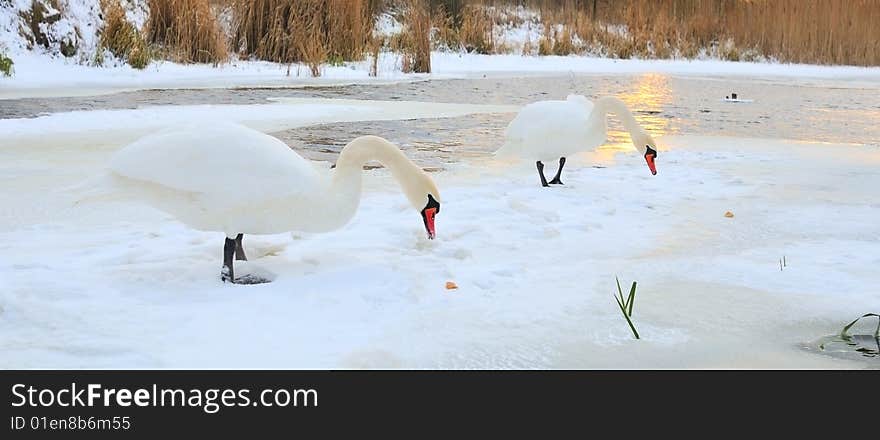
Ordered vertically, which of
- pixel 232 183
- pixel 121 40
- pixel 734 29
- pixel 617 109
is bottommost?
pixel 232 183

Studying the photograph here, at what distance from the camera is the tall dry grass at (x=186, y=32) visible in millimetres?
14219

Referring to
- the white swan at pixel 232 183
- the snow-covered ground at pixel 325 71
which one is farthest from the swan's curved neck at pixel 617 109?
the snow-covered ground at pixel 325 71

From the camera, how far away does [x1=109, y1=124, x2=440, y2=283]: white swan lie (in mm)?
3307

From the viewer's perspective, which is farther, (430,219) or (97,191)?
(430,219)

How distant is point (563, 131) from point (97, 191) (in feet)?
10.2

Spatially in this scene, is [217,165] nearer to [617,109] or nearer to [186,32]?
[617,109]

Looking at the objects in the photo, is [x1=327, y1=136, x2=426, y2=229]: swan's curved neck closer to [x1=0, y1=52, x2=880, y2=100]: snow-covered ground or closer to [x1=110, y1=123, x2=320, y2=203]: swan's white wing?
[x1=110, y1=123, x2=320, y2=203]: swan's white wing

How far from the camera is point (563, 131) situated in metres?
5.81

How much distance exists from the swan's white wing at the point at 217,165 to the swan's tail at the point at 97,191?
0.07 metres

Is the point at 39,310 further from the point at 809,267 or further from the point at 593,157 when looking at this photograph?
the point at 593,157

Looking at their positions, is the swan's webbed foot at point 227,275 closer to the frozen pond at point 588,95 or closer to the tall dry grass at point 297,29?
the frozen pond at point 588,95

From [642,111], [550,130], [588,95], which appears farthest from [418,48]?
[550,130]

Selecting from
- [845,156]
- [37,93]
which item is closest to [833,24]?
[845,156]

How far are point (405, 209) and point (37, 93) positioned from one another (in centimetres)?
699
